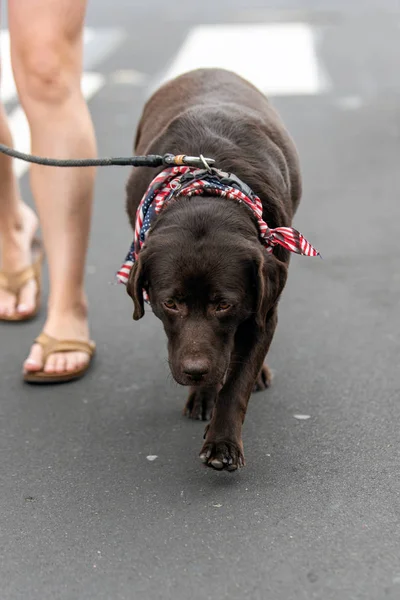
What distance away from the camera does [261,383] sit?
165 inches

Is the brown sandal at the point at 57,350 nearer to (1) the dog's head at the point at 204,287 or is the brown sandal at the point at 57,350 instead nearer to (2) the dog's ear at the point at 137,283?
(2) the dog's ear at the point at 137,283

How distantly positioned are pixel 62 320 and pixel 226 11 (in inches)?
500

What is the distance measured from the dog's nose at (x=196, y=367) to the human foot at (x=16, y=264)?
1.86 metres

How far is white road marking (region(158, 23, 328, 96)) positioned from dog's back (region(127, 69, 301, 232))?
5486 millimetres

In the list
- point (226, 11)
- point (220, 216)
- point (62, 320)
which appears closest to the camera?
point (220, 216)

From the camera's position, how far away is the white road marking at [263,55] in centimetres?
1037

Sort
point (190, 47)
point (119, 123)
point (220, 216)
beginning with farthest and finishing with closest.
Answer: point (190, 47)
point (119, 123)
point (220, 216)

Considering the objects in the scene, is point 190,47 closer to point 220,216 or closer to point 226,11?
point 226,11

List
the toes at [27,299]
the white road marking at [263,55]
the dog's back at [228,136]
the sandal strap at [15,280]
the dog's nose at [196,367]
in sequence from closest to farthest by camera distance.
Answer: the dog's nose at [196,367], the dog's back at [228,136], the toes at [27,299], the sandal strap at [15,280], the white road marking at [263,55]

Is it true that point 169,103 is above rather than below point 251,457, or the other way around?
above

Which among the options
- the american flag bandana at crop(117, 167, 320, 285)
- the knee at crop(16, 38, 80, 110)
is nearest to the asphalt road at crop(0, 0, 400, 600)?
the american flag bandana at crop(117, 167, 320, 285)

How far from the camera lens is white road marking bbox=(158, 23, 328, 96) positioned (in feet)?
34.0

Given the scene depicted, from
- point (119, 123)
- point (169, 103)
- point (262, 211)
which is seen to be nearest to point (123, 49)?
point (119, 123)

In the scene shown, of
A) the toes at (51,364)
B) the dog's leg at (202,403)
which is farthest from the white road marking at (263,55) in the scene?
the dog's leg at (202,403)
